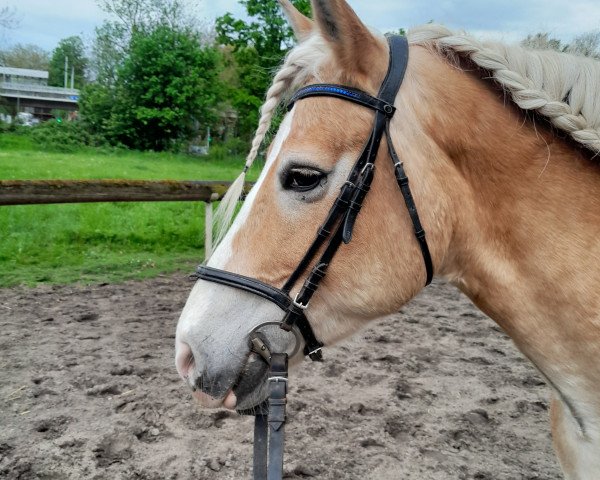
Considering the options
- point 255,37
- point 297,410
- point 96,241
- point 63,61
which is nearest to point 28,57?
point 63,61

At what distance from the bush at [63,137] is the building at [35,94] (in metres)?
18.4

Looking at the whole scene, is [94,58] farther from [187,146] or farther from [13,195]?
[13,195]

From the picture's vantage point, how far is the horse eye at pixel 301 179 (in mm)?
1723

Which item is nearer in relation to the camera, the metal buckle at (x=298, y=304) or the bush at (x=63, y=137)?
the metal buckle at (x=298, y=304)

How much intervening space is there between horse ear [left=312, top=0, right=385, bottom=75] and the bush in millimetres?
29187

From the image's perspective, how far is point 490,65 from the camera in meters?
1.77

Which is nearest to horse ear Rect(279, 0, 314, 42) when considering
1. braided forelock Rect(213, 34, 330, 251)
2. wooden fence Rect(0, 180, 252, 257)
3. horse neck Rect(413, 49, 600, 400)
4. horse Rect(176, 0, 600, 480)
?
braided forelock Rect(213, 34, 330, 251)

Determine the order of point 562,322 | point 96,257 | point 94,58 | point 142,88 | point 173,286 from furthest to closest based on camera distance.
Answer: point 94,58, point 142,88, point 96,257, point 173,286, point 562,322

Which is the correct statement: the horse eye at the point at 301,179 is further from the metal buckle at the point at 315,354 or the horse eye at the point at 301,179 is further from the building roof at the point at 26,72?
the building roof at the point at 26,72

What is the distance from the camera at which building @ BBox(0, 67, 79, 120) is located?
1943 inches

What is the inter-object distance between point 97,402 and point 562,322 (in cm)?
326

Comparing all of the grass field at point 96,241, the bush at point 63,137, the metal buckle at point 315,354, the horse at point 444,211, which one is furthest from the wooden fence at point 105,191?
the bush at point 63,137

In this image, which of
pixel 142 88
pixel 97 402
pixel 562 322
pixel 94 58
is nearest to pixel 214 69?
pixel 142 88

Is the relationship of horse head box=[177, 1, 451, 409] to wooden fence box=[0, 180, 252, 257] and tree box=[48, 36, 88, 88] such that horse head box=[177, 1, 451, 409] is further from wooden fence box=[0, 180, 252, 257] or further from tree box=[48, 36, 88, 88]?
tree box=[48, 36, 88, 88]
